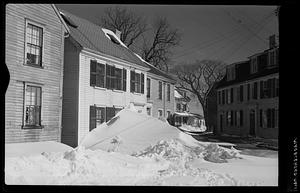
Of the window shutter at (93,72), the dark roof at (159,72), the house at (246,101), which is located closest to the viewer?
the house at (246,101)

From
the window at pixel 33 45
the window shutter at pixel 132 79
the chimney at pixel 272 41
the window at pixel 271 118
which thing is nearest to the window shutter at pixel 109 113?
the window shutter at pixel 132 79

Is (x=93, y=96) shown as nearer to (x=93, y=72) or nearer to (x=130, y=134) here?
(x=93, y=72)

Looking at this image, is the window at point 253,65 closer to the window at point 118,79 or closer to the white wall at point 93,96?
the white wall at point 93,96

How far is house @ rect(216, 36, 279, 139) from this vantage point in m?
6.46

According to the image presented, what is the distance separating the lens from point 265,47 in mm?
6312

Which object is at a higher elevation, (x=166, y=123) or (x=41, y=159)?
(x=166, y=123)

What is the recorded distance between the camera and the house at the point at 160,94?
7.35 meters

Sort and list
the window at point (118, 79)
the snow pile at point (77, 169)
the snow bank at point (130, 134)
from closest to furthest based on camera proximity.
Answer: the snow pile at point (77, 169)
the snow bank at point (130, 134)
the window at point (118, 79)

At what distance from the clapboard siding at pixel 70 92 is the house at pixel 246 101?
3.45 meters

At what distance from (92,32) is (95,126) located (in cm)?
256

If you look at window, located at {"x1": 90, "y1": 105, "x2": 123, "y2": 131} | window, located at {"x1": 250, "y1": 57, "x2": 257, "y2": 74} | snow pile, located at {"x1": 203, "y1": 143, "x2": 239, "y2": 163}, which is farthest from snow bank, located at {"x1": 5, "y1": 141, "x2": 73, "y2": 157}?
window, located at {"x1": 250, "y1": 57, "x2": 257, "y2": 74}

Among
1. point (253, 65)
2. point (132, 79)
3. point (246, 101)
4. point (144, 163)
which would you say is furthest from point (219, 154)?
point (132, 79)
